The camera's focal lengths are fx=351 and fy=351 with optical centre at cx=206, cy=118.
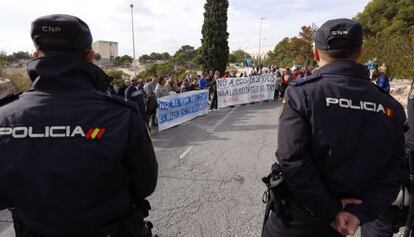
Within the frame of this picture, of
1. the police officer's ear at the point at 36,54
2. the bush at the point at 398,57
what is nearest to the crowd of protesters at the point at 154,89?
the police officer's ear at the point at 36,54

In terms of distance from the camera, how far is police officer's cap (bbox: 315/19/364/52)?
6.90ft

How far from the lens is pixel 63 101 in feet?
5.82

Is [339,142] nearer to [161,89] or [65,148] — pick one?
[65,148]

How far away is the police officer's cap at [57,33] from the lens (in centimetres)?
179

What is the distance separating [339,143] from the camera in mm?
2033

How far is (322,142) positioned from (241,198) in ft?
10.9

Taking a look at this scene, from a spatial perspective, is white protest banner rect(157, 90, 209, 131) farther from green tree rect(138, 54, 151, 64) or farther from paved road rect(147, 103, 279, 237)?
green tree rect(138, 54, 151, 64)

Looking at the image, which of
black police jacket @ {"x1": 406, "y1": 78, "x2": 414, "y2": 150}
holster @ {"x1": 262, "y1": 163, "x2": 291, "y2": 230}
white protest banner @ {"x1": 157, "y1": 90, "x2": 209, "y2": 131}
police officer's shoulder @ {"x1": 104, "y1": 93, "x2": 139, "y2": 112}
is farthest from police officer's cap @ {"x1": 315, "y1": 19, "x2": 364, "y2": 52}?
white protest banner @ {"x1": 157, "y1": 90, "x2": 209, "y2": 131}

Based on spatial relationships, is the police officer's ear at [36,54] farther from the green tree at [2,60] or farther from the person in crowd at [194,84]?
the green tree at [2,60]

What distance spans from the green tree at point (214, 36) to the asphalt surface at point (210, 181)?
102ft

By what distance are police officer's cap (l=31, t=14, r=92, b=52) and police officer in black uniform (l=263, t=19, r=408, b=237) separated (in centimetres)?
127

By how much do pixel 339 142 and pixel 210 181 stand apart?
161 inches

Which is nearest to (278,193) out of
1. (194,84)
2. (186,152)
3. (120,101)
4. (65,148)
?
(120,101)

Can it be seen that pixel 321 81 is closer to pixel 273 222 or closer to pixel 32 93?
pixel 273 222
